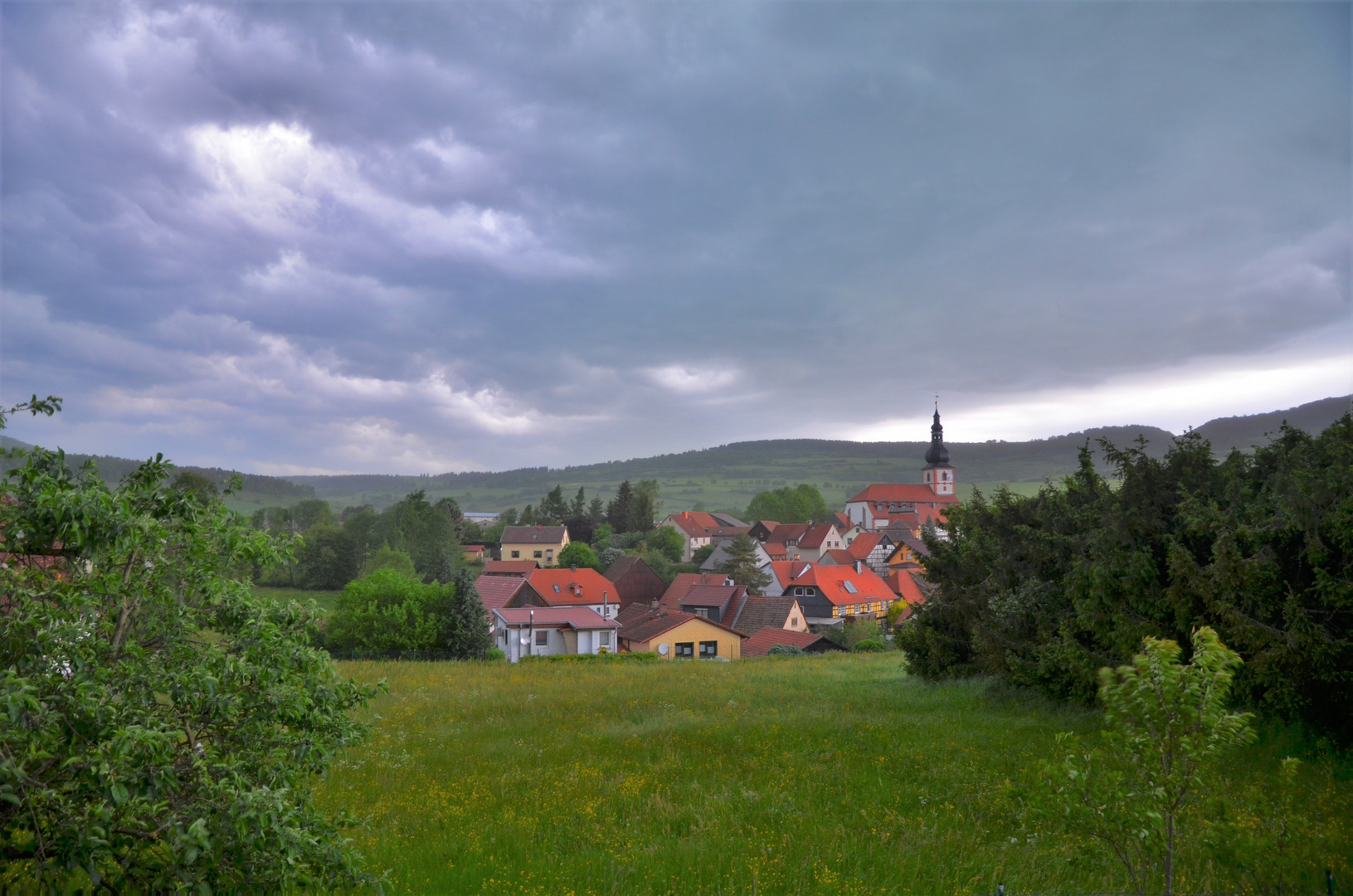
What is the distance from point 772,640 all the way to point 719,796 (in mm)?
40042

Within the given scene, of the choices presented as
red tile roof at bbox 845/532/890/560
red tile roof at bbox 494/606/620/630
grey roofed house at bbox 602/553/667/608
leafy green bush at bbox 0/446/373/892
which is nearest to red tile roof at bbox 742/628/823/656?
red tile roof at bbox 494/606/620/630

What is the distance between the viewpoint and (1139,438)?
48.5 ft

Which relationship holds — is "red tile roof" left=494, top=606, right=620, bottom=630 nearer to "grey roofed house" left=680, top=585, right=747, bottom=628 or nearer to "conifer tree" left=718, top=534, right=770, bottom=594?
"grey roofed house" left=680, top=585, right=747, bottom=628

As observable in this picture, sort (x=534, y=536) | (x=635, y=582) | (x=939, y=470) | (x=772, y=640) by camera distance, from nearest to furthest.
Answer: (x=772, y=640), (x=635, y=582), (x=534, y=536), (x=939, y=470)

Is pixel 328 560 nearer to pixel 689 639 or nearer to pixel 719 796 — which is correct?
pixel 689 639

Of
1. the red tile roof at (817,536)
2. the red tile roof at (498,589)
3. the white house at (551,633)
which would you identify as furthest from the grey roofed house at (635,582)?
the red tile roof at (817,536)

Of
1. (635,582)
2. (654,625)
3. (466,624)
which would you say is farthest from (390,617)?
(635,582)

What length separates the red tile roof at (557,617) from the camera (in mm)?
50344

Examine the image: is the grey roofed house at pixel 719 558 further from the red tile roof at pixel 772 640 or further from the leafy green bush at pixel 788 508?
the leafy green bush at pixel 788 508

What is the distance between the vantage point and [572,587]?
6291cm

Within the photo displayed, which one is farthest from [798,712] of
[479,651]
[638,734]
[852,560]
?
[852,560]

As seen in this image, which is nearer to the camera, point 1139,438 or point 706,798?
point 706,798

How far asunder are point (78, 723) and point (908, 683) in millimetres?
20815

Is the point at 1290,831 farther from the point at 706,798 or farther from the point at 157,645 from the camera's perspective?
the point at 157,645
